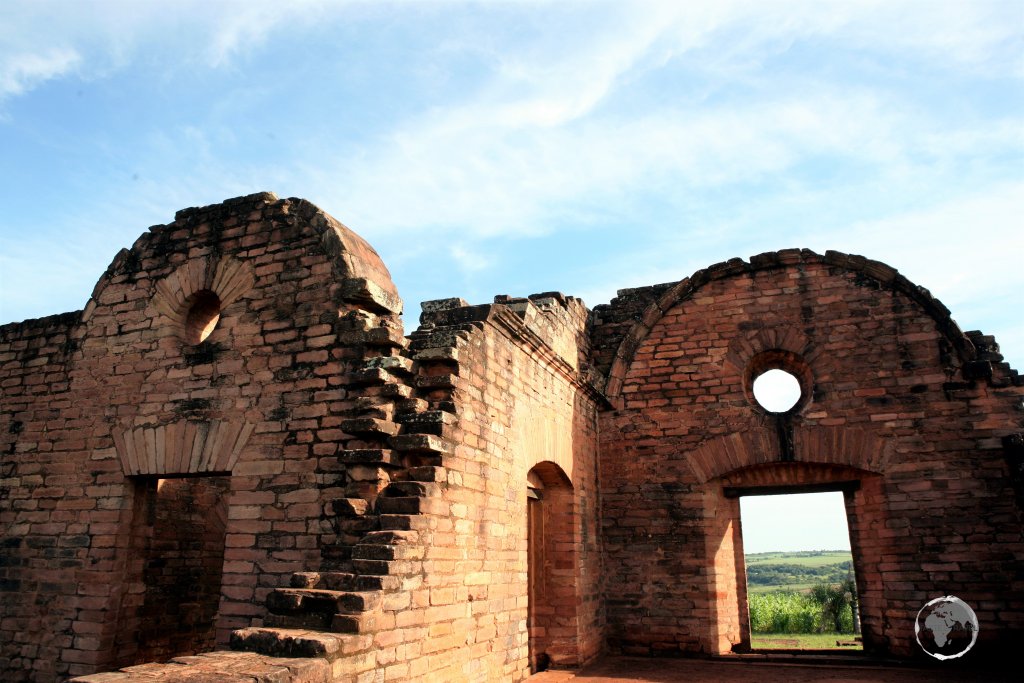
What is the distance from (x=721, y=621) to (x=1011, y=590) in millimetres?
3219

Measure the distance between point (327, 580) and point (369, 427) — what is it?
1298 millimetres

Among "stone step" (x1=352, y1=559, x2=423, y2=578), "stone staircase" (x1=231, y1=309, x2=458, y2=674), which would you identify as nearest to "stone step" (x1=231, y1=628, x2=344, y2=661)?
"stone staircase" (x1=231, y1=309, x2=458, y2=674)

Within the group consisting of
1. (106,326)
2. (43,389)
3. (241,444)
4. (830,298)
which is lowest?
(241,444)

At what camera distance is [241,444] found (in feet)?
20.9

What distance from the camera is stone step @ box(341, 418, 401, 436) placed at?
560 centimetres

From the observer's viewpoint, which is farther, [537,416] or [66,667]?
[537,416]

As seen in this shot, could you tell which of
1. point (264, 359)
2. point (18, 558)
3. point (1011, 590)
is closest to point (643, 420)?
point (1011, 590)

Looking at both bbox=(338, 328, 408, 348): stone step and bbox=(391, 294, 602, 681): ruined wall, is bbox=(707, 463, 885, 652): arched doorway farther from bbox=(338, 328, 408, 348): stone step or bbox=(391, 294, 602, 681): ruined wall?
bbox=(338, 328, 408, 348): stone step

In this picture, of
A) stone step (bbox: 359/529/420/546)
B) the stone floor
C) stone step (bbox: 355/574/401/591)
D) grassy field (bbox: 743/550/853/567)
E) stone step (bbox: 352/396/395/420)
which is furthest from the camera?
grassy field (bbox: 743/550/853/567)

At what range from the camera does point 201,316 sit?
733 cm

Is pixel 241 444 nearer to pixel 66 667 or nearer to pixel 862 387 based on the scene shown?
Result: pixel 66 667

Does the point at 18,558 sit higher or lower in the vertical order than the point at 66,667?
higher

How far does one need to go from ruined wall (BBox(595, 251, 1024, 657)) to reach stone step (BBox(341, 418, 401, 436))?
15.4 feet

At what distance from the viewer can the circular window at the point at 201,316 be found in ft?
23.5
